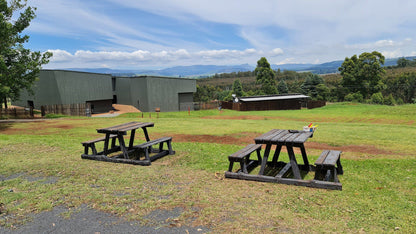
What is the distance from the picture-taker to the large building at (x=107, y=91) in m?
34.9

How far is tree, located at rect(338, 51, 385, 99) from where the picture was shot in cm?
5984

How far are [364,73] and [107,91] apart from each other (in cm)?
5407

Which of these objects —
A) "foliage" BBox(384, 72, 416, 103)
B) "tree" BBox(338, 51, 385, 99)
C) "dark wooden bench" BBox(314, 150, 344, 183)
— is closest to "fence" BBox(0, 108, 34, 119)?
"dark wooden bench" BBox(314, 150, 344, 183)

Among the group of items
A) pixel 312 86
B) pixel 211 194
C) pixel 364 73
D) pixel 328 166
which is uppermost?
pixel 364 73

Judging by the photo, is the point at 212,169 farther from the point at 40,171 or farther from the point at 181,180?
the point at 40,171

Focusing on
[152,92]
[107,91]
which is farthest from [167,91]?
[107,91]

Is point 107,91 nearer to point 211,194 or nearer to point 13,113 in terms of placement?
point 13,113

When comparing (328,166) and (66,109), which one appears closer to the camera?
(328,166)

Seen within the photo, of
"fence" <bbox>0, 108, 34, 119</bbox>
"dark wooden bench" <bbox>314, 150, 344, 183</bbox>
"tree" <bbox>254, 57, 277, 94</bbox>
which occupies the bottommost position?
"dark wooden bench" <bbox>314, 150, 344, 183</bbox>

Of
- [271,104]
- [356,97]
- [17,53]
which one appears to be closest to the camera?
[17,53]

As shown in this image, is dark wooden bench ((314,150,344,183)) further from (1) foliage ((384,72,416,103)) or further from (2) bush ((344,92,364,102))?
(1) foliage ((384,72,416,103))

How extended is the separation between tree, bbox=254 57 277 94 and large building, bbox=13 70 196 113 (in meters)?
30.1

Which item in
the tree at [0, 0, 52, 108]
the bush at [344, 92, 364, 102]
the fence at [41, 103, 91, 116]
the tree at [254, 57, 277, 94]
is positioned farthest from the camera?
the tree at [254, 57, 277, 94]

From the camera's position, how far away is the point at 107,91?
43.6m
